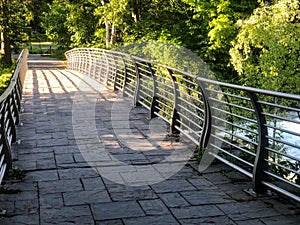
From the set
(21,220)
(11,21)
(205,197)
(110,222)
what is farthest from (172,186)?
(11,21)

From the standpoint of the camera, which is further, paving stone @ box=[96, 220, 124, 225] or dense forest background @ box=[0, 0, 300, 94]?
dense forest background @ box=[0, 0, 300, 94]

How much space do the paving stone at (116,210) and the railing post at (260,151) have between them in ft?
4.08

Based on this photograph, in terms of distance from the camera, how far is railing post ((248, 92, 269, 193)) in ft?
14.0

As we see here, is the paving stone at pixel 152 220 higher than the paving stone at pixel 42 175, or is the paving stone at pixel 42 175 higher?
the paving stone at pixel 152 220

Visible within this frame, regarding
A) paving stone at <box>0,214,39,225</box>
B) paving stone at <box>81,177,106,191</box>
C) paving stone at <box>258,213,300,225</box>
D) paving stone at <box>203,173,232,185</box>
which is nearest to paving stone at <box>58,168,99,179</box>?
paving stone at <box>81,177,106,191</box>

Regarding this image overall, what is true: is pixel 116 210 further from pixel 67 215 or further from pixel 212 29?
pixel 212 29

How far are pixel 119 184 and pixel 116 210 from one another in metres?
0.72

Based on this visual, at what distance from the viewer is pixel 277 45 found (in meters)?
20.2

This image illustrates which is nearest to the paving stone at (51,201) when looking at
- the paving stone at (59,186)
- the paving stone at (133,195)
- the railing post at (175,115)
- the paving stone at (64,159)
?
the paving stone at (59,186)

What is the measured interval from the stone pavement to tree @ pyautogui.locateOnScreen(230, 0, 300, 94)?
13794 mm

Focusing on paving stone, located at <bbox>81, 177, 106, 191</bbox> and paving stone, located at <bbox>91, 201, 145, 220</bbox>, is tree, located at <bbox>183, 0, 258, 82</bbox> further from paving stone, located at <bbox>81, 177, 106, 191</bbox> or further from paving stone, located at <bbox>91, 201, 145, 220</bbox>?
paving stone, located at <bbox>91, 201, 145, 220</bbox>

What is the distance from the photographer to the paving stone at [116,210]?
3912 millimetres

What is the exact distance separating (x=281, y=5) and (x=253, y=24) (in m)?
1.54

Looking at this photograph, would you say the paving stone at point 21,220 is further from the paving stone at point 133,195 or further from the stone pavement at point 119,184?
the paving stone at point 133,195
